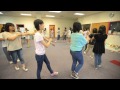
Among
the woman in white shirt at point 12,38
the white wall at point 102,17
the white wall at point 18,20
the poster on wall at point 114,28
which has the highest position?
the white wall at point 18,20

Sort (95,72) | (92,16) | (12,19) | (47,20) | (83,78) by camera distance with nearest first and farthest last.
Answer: (83,78) < (95,72) < (92,16) < (12,19) < (47,20)

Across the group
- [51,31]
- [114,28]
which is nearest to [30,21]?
[51,31]

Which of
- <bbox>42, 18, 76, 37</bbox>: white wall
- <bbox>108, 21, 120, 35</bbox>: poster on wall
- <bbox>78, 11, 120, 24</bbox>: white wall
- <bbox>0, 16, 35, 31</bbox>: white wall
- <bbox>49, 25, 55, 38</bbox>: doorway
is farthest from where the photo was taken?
<bbox>49, 25, 55, 38</bbox>: doorway

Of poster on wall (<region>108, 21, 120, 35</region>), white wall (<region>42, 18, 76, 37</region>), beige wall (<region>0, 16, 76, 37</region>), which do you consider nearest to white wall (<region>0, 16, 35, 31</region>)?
beige wall (<region>0, 16, 76, 37</region>)

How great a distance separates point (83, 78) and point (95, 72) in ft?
1.77

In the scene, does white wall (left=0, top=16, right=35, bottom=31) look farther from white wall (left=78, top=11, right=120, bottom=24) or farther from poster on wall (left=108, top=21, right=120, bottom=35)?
poster on wall (left=108, top=21, right=120, bottom=35)

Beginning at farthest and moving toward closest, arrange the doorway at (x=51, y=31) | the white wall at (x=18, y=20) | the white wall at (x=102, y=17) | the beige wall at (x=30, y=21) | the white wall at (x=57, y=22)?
the doorway at (x=51, y=31), the white wall at (x=57, y=22), the beige wall at (x=30, y=21), the white wall at (x=18, y=20), the white wall at (x=102, y=17)

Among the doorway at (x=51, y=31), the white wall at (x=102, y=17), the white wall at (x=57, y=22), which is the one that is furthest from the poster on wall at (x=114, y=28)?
the doorway at (x=51, y=31)

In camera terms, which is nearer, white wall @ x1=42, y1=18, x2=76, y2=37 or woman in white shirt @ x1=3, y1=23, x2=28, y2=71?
woman in white shirt @ x1=3, y1=23, x2=28, y2=71

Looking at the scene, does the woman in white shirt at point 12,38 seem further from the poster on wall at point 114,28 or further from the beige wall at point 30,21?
the beige wall at point 30,21

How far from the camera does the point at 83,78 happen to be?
242cm

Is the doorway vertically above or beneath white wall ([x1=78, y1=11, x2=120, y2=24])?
beneath
